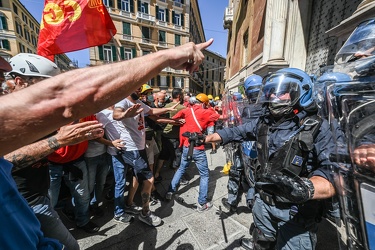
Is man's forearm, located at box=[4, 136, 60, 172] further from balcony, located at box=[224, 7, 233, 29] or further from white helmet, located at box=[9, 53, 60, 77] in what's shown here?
balcony, located at box=[224, 7, 233, 29]

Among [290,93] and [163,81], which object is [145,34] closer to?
[163,81]

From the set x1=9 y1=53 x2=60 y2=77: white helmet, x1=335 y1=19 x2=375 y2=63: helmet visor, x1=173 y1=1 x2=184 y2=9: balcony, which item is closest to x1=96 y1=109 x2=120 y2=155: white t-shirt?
A: x1=9 y1=53 x2=60 y2=77: white helmet

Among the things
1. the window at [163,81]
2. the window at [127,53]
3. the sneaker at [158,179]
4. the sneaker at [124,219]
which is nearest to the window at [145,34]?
the window at [127,53]

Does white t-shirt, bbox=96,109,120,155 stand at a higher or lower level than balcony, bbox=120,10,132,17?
lower

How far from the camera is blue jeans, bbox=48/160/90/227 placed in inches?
78.5

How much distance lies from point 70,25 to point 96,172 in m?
2.24

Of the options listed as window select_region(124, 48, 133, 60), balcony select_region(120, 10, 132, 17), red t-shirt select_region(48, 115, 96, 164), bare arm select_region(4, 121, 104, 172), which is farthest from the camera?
window select_region(124, 48, 133, 60)

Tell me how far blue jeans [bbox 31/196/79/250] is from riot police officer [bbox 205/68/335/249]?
165 cm

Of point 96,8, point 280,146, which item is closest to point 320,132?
point 280,146

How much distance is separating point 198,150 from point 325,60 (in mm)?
4551

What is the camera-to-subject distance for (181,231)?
2461mm

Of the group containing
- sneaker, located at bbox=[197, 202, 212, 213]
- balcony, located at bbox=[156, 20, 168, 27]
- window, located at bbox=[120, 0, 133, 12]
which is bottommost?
sneaker, located at bbox=[197, 202, 212, 213]

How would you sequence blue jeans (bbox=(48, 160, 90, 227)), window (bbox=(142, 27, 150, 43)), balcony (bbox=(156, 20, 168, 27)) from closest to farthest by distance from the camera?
blue jeans (bbox=(48, 160, 90, 227))
window (bbox=(142, 27, 150, 43))
balcony (bbox=(156, 20, 168, 27))

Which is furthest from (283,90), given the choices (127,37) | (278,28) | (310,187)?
(127,37)
